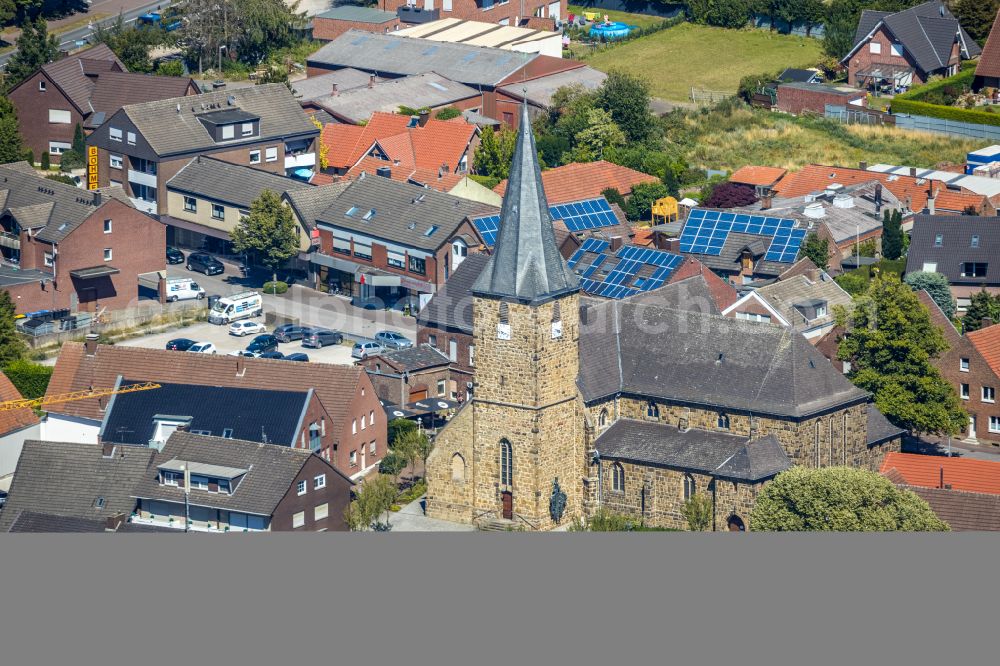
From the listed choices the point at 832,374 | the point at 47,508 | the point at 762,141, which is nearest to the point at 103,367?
the point at 47,508

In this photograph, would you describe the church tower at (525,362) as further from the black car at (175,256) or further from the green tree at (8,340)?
the black car at (175,256)

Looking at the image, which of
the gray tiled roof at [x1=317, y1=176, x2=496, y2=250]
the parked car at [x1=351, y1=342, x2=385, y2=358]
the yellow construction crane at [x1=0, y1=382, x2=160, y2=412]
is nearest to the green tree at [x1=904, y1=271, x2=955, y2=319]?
the gray tiled roof at [x1=317, y1=176, x2=496, y2=250]

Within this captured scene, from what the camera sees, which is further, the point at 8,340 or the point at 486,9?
the point at 486,9

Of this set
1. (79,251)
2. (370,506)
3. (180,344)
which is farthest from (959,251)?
(79,251)

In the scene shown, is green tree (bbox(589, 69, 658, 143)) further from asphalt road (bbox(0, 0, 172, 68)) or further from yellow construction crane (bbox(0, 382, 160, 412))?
yellow construction crane (bbox(0, 382, 160, 412))

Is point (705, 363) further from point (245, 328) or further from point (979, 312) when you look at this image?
point (245, 328)

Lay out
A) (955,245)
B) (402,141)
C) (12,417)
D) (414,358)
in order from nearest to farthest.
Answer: (12,417) → (414,358) → (955,245) → (402,141)
